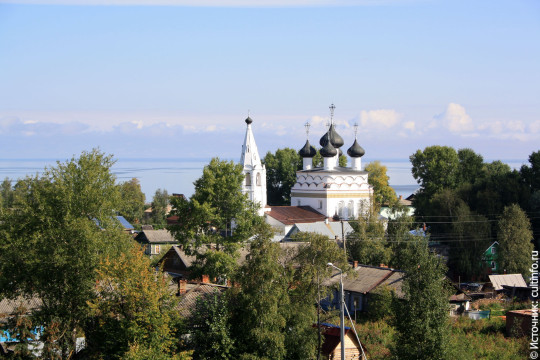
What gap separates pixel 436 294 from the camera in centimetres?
1845

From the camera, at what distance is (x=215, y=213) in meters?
31.0

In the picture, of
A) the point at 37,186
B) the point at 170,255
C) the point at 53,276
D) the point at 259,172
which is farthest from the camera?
the point at 259,172

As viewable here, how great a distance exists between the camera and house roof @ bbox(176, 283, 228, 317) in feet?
71.5

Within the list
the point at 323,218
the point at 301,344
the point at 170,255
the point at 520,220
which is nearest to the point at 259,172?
the point at 323,218

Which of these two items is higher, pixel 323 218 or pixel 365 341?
pixel 323 218

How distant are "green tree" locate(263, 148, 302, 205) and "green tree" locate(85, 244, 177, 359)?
168ft

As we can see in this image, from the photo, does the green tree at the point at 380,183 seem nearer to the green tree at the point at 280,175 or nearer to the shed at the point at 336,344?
the green tree at the point at 280,175

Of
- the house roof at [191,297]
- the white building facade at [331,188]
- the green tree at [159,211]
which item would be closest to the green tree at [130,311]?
the house roof at [191,297]

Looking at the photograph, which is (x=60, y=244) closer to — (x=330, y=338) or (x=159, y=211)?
(x=330, y=338)

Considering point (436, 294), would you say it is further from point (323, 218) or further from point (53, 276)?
point (323, 218)

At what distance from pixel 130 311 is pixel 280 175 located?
53.2 metres

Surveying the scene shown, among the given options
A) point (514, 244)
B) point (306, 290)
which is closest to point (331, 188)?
point (514, 244)

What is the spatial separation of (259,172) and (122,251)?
1091 inches

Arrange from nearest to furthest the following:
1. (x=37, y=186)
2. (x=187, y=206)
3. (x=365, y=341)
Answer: (x=37, y=186) < (x=365, y=341) < (x=187, y=206)
